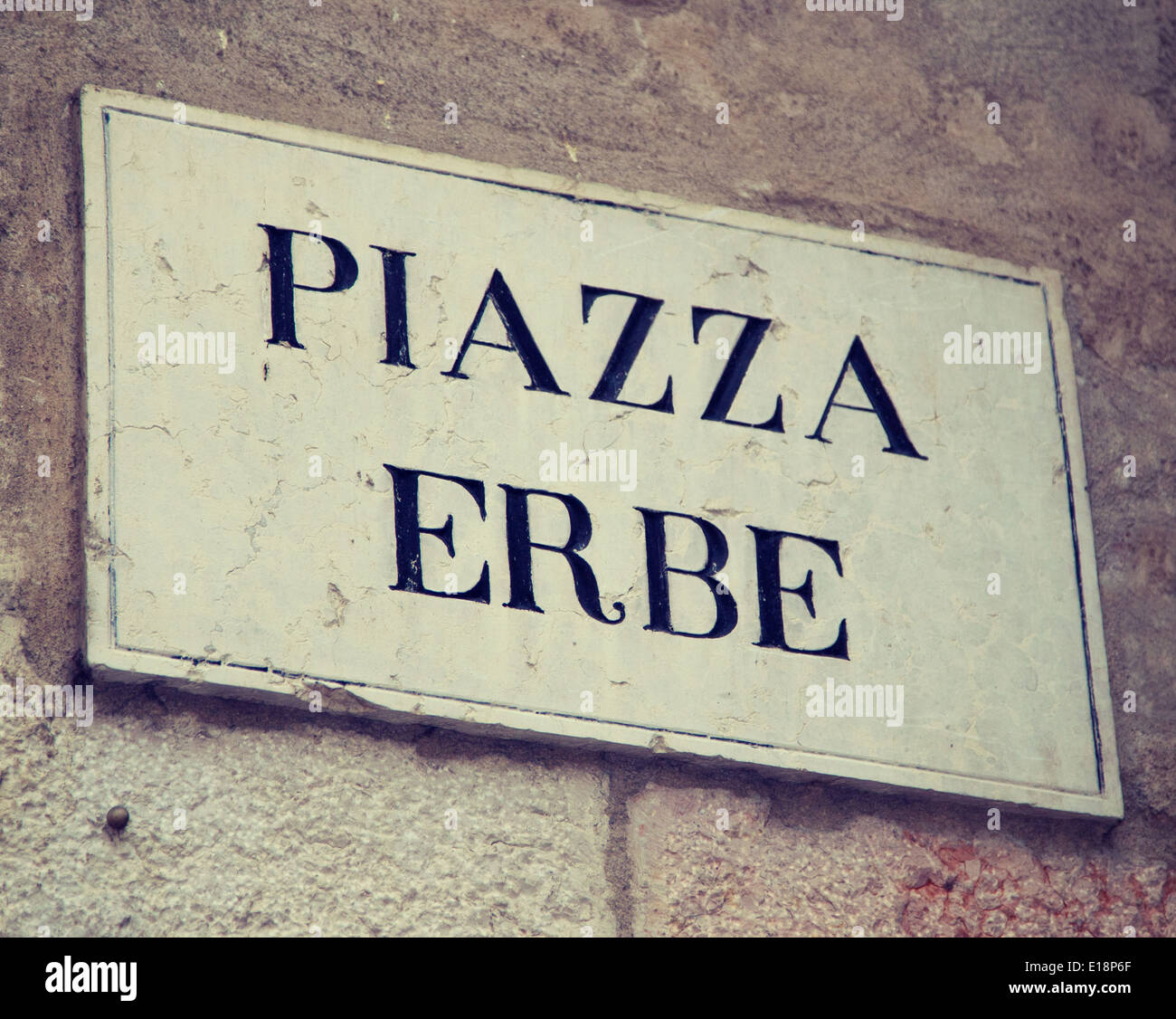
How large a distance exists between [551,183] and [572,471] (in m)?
0.34

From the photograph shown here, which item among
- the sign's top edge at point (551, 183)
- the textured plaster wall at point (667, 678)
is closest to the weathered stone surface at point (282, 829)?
the textured plaster wall at point (667, 678)

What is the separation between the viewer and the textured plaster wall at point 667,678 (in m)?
1.27

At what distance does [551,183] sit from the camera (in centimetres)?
153

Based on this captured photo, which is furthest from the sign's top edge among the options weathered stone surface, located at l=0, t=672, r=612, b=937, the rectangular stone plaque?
weathered stone surface, located at l=0, t=672, r=612, b=937

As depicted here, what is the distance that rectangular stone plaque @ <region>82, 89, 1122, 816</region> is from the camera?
1321mm

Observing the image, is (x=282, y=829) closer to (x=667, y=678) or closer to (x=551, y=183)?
(x=667, y=678)

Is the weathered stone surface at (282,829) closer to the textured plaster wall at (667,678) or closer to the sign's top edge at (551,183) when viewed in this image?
Result: the textured plaster wall at (667,678)

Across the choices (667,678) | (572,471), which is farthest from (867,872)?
(572,471)

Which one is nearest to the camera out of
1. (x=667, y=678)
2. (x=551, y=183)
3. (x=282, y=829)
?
(x=282, y=829)

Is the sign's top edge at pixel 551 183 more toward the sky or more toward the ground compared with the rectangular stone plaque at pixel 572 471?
more toward the sky

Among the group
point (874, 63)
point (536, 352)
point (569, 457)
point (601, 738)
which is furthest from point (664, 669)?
point (874, 63)

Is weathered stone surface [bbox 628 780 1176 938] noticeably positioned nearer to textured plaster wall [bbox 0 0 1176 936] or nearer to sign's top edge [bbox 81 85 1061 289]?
textured plaster wall [bbox 0 0 1176 936]

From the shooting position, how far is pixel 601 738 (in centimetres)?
137
